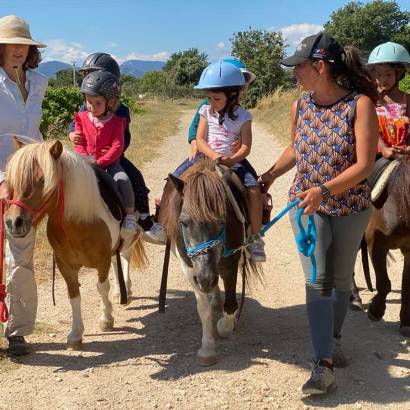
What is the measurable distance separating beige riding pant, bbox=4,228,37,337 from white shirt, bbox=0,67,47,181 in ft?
1.90

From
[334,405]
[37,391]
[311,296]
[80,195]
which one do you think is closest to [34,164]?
[80,195]

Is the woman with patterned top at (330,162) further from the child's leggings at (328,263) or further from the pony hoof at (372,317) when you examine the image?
→ the pony hoof at (372,317)

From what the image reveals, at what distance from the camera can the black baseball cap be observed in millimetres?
3139

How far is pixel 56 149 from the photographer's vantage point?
3.69 meters

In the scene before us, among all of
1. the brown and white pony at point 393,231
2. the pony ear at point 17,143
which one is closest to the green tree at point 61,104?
the pony ear at point 17,143

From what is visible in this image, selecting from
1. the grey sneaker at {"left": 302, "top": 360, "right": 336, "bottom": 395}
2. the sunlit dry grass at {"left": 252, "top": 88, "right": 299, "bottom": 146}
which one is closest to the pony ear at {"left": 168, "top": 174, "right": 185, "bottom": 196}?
the grey sneaker at {"left": 302, "top": 360, "right": 336, "bottom": 395}

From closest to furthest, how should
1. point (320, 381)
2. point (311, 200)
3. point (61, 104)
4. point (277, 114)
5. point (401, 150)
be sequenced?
point (311, 200)
point (320, 381)
point (401, 150)
point (61, 104)
point (277, 114)

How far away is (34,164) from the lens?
3580 millimetres

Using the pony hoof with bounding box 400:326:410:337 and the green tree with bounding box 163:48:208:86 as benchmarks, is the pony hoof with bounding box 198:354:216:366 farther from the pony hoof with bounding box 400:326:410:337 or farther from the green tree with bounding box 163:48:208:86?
the green tree with bounding box 163:48:208:86

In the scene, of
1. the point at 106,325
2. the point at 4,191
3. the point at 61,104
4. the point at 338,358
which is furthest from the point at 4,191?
the point at 61,104

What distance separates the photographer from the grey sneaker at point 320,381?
11.1 ft

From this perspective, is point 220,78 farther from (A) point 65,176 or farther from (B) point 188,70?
(B) point 188,70

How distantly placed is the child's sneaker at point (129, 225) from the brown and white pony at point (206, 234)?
0.33 meters

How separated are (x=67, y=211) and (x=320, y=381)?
2159 mm
